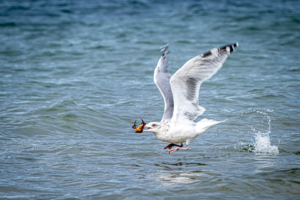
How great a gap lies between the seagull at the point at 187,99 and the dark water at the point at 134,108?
1.62 ft

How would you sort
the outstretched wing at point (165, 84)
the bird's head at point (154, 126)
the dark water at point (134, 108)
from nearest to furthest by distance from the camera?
the dark water at point (134, 108)
the bird's head at point (154, 126)
the outstretched wing at point (165, 84)

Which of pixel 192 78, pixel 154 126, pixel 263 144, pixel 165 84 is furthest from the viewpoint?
pixel 165 84

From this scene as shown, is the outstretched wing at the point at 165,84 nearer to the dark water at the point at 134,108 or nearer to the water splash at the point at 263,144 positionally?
the dark water at the point at 134,108

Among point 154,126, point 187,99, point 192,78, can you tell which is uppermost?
point 192,78

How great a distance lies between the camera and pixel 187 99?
5.84m

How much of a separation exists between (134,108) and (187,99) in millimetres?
3284

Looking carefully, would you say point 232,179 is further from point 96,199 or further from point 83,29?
point 83,29

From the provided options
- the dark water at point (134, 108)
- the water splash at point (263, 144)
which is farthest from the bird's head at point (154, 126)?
the water splash at point (263, 144)

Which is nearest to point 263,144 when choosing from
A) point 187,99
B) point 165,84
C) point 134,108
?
point 187,99

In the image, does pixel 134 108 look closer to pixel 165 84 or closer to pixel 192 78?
pixel 165 84

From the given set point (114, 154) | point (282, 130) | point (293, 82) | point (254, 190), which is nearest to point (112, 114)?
point (114, 154)

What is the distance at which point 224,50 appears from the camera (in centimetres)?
523

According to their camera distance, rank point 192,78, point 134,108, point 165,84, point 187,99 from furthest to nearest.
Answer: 1. point 134,108
2. point 165,84
3. point 187,99
4. point 192,78

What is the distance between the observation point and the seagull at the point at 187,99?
5.28 meters
